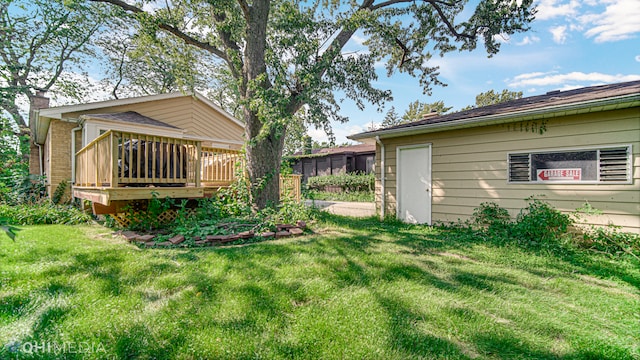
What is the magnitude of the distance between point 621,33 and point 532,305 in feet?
41.5

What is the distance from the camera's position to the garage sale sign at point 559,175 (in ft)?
15.3

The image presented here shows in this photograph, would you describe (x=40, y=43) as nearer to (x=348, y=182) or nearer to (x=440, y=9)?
(x=348, y=182)

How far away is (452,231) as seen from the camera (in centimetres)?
570

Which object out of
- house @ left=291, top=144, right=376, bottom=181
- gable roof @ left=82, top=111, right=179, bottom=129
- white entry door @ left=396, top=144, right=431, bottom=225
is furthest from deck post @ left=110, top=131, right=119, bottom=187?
house @ left=291, top=144, right=376, bottom=181

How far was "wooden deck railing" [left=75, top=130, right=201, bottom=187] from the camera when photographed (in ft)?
14.5

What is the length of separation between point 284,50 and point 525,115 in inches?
201

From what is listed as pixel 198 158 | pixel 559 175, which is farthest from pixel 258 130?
pixel 559 175

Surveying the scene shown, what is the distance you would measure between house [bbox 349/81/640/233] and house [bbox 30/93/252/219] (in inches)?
176

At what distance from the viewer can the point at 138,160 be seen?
4656 mm

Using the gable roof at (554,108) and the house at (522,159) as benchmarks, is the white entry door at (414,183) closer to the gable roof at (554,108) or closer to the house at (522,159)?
the house at (522,159)

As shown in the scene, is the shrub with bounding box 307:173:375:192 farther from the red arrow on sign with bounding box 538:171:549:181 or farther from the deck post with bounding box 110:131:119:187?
the deck post with bounding box 110:131:119:187

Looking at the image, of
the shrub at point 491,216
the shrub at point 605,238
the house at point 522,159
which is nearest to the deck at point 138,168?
the house at point 522,159

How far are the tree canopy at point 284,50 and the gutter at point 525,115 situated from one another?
159 cm

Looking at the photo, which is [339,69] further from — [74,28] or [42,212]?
[74,28]
